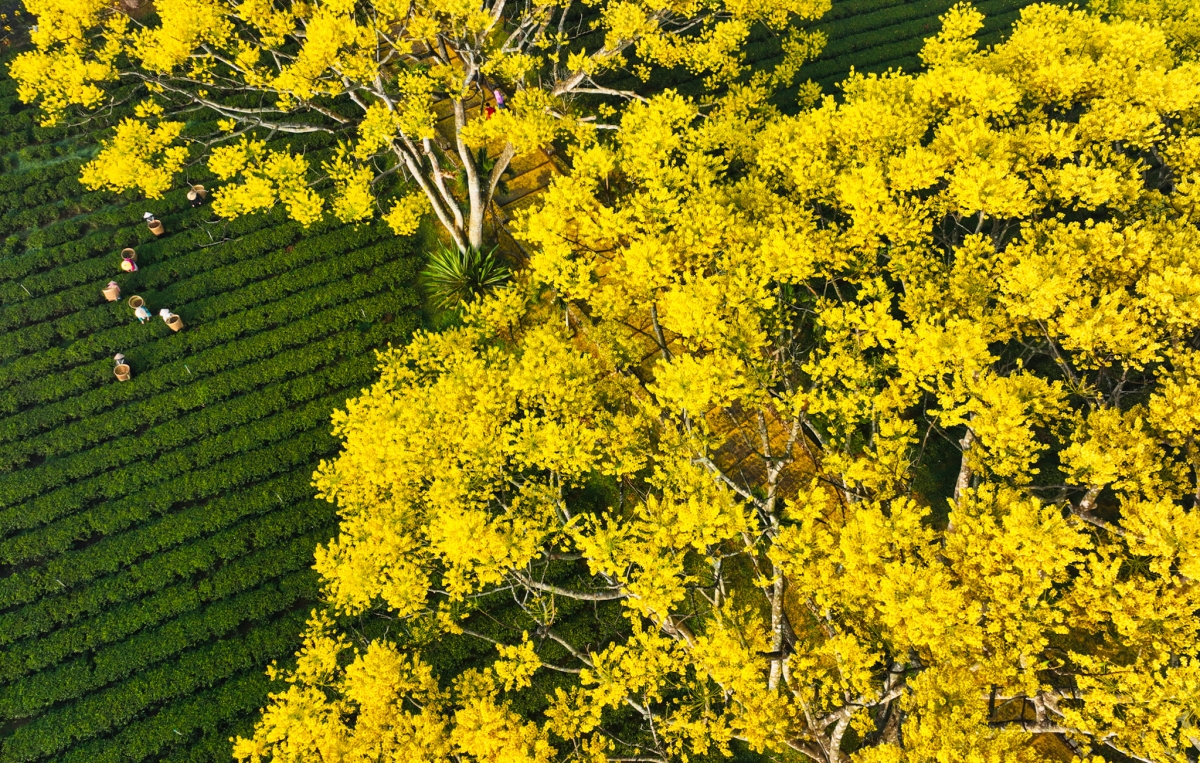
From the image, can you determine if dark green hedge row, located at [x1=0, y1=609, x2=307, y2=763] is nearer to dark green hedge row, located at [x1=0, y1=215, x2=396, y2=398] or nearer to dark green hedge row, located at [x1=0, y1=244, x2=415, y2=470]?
dark green hedge row, located at [x1=0, y1=244, x2=415, y2=470]

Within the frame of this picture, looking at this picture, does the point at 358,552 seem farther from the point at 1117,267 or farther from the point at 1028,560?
the point at 1117,267

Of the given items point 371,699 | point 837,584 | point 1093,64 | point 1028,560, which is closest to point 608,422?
point 837,584

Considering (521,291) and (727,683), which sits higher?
(521,291)

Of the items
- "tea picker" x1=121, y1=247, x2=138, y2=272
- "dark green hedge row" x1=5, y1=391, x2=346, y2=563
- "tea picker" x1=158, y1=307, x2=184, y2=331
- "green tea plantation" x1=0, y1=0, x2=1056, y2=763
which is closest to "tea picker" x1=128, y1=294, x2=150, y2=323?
"green tea plantation" x1=0, y1=0, x2=1056, y2=763

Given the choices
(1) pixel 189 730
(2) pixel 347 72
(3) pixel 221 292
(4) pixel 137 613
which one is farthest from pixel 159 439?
(2) pixel 347 72

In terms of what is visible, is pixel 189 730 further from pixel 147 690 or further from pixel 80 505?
pixel 80 505
